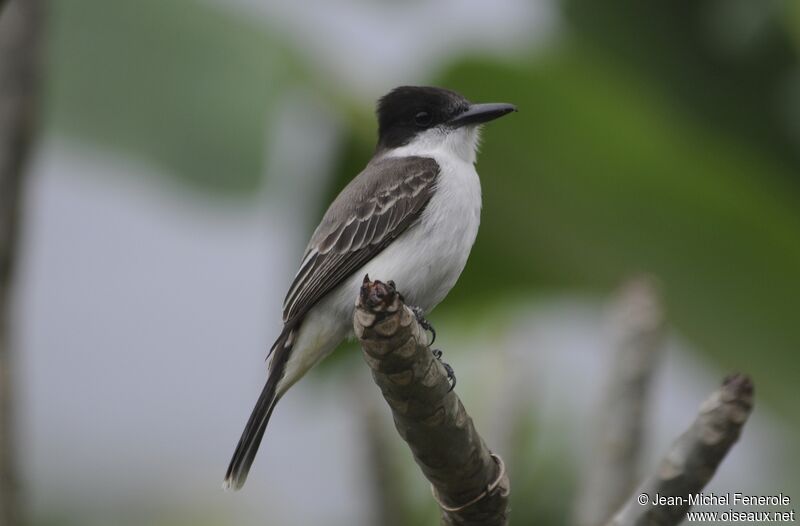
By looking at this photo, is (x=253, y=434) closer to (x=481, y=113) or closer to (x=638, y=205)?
(x=481, y=113)

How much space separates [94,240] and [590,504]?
4622 millimetres

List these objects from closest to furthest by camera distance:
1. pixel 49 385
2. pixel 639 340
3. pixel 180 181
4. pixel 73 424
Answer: pixel 639 340 < pixel 180 181 < pixel 73 424 < pixel 49 385

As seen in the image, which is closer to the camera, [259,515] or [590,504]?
[590,504]

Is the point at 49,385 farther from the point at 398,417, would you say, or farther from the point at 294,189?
the point at 398,417

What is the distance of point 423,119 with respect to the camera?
531cm

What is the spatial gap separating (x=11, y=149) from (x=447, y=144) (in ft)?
5.23

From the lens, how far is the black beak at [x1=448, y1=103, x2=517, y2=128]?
15.5ft

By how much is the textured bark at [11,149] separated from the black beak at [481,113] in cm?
150

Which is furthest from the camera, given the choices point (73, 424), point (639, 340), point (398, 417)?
point (73, 424)

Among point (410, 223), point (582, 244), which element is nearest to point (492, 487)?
point (410, 223)

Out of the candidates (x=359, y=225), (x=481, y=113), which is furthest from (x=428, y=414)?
(x=481, y=113)

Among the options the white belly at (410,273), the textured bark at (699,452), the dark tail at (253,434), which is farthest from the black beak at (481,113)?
the textured bark at (699,452)

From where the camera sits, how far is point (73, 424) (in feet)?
25.7

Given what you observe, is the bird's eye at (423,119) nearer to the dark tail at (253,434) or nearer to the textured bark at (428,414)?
the dark tail at (253,434)
